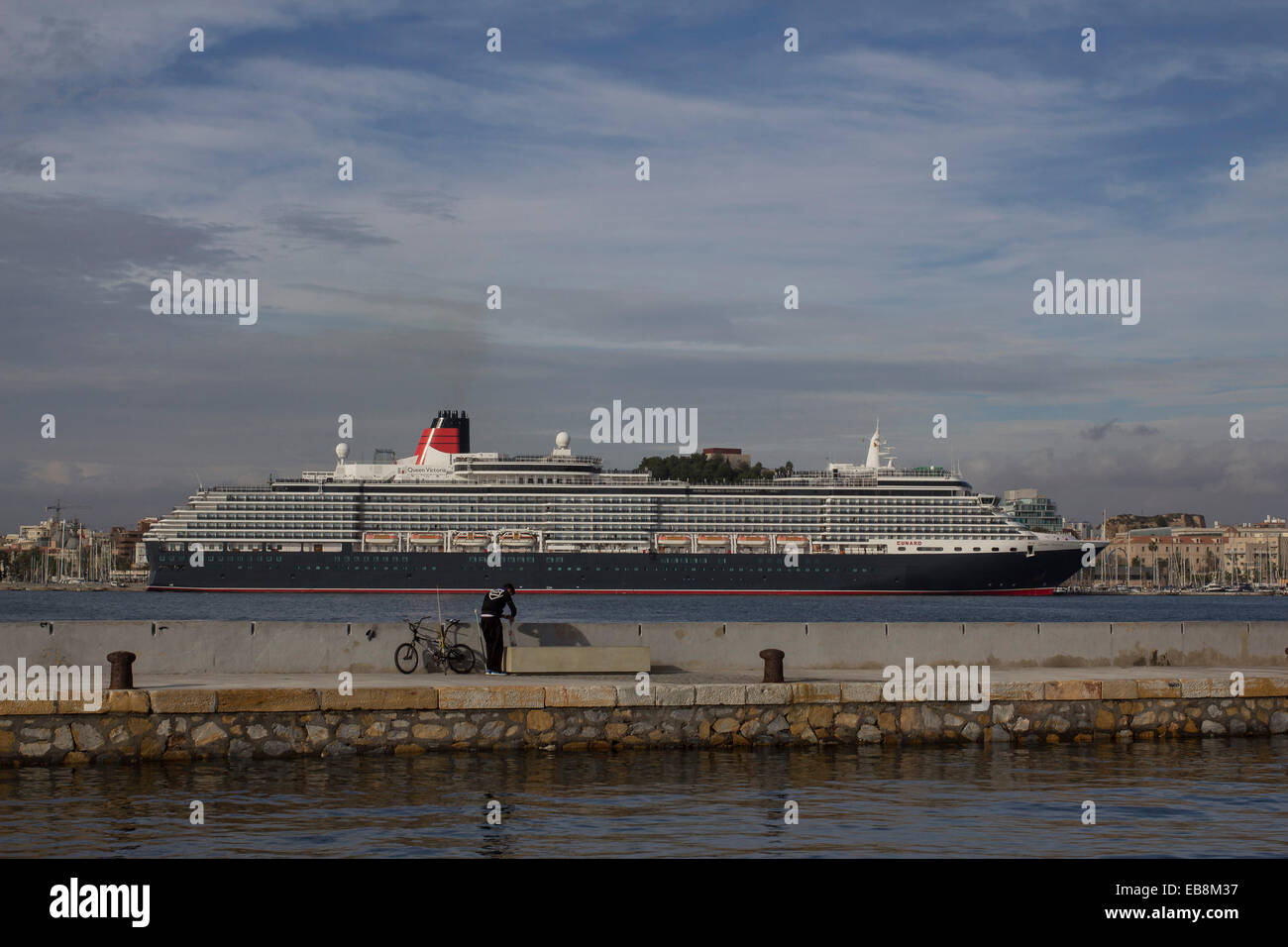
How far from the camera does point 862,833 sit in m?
10.7

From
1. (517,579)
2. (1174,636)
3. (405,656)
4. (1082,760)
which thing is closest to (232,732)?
(405,656)

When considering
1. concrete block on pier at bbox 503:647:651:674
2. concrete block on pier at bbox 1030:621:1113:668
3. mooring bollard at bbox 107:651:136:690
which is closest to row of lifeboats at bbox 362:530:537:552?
concrete block on pier at bbox 1030:621:1113:668

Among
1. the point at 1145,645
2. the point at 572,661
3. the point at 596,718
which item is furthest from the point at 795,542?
the point at 596,718

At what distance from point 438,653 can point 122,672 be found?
394 cm

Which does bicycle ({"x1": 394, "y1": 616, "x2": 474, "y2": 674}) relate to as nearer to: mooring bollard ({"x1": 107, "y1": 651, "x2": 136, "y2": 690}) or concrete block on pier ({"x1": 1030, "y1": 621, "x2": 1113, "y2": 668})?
mooring bollard ({"x1": 107, "y1": 651, "x2": 136, "y2": 690})

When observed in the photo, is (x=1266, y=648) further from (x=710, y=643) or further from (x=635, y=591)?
(x=635, y=591)

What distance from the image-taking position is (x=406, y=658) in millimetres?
16734

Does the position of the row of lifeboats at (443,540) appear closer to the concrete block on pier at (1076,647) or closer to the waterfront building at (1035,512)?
the waterfront building at (1035,512)

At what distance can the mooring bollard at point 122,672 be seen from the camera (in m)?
14.1

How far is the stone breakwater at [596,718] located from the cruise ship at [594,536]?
7817cm

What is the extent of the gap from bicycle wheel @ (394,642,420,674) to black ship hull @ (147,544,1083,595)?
77202 mm

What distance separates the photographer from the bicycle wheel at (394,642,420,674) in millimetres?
16703
